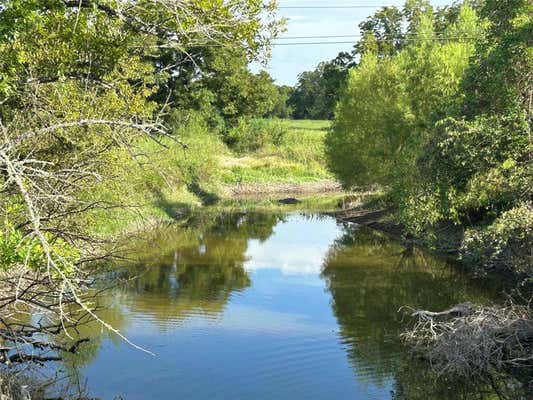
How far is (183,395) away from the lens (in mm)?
13125

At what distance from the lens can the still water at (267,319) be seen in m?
Answer: 13.8

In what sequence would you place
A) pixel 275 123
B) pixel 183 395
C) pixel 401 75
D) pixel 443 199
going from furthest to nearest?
pixel 275 123
pixel 401 75
pixel 443 199
pixel 183 395

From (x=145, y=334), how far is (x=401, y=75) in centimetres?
2381

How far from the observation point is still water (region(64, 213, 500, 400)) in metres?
13.8

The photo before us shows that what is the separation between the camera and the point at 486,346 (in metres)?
13.6

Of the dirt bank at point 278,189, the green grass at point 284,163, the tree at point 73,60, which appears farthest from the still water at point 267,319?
the green grass at point 284,163

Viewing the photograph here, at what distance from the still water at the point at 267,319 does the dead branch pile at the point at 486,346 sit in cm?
54

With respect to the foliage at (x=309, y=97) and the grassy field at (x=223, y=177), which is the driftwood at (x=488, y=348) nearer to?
the grassy field at (x=223, y=177)

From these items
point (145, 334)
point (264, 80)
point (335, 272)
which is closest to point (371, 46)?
point (264, 80)

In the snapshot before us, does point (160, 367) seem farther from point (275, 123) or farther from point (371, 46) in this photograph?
point (275, 123)

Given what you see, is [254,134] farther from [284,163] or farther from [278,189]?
[278,189]

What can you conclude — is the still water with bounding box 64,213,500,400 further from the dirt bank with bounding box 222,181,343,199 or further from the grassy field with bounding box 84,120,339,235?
the dirt bank with bounding box 222,181,343,199

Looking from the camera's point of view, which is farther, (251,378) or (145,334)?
(145,334)

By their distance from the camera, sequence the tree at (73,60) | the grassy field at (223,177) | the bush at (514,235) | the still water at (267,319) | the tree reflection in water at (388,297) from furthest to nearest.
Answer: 1. the grassy field at (223,177)
2. the bush at (514,235)
3. the tree reflection in water at (388,297)
4. the still water at (267,319)
5. the tree at (73,60)
